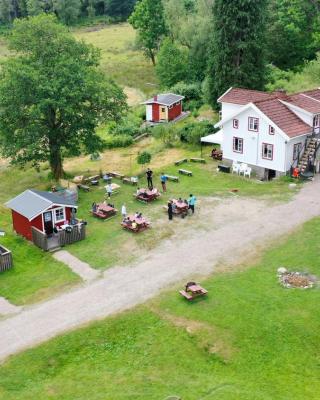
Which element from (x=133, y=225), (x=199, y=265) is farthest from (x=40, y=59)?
(x=199, y=265)

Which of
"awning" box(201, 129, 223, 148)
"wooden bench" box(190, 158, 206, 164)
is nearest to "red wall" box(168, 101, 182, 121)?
"awning" box(201, 129, 223, 148)

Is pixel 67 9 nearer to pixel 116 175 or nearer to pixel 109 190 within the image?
pixel 116 175

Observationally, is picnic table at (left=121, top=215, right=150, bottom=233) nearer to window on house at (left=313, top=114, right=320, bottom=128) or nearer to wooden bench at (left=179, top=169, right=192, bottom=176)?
wooden bench at (left=179, top=169, right=192, bottom=176)

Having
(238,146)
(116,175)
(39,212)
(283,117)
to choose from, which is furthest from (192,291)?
(238,146)

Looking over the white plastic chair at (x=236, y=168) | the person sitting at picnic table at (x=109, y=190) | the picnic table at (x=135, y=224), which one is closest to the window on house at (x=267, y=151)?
the white plastic chair at (x=236, y=168)

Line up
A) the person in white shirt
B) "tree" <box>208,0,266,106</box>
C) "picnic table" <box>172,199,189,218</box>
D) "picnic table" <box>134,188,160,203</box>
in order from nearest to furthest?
1. "picnic table" <box>172,199,189,218</box>
2. the person in white shirt
3. "picnic table" <box>134,188,160,203</box>
4. "tree" <box>208,0,266,106</box>

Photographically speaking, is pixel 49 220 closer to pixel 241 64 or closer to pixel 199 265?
pixel 199 265
